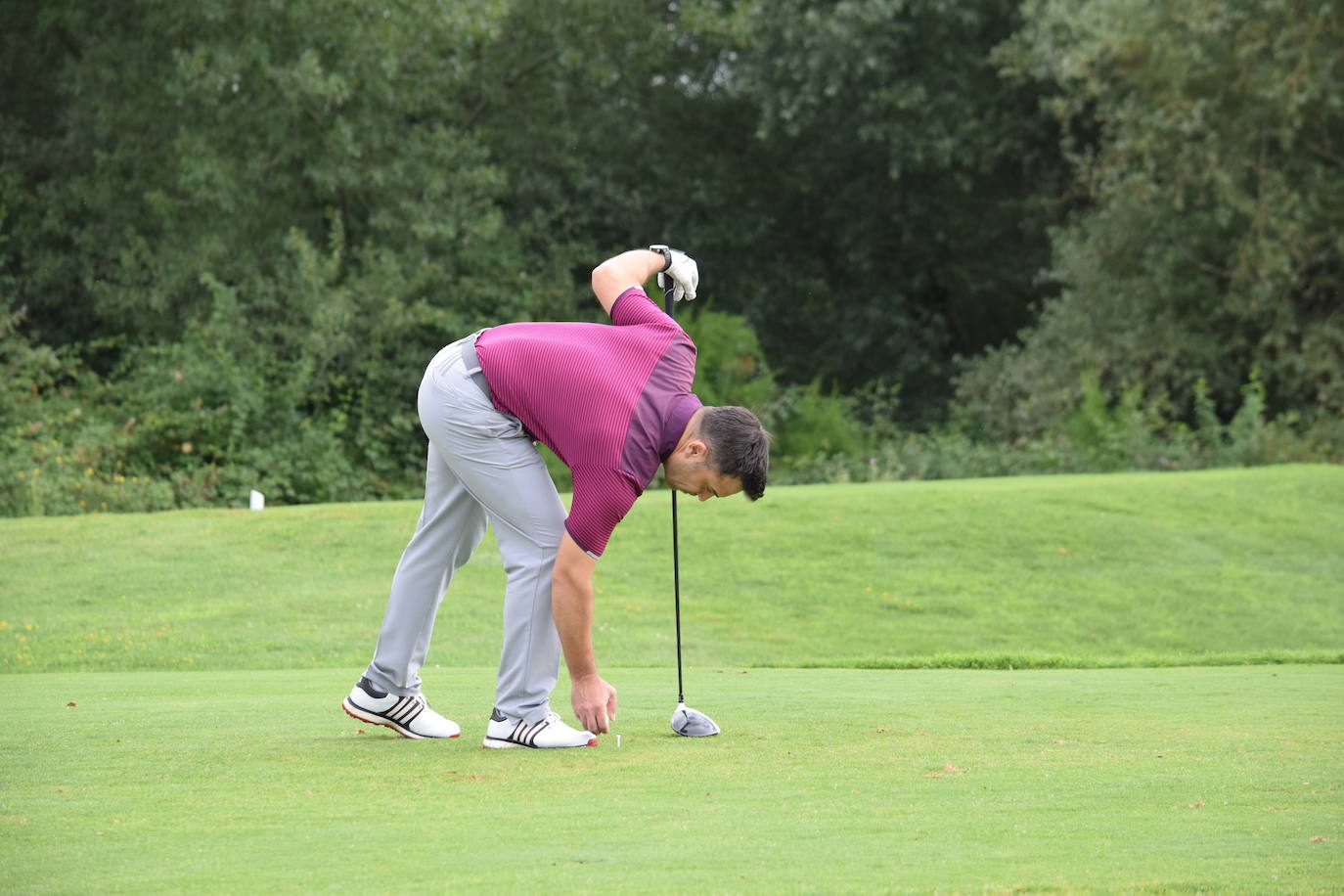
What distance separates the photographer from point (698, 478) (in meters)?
4.53

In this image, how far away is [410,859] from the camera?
317cm

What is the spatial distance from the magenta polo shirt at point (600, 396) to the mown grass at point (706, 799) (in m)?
0.82

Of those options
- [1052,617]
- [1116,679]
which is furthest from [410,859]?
[1052,617]

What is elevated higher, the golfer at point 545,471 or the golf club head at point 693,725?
the golfer at point 545,471

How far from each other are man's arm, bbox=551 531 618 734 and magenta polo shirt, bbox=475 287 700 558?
64 millimetres

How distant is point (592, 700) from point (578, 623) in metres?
0.27

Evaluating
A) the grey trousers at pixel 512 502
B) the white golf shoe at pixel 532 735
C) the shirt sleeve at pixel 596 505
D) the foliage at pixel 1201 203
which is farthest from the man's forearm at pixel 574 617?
the foliage at pixel 1201 203

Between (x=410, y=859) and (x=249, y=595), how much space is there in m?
8.22

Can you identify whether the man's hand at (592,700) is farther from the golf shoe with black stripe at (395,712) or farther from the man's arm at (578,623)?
the golf shoe with black stripe at (395,712)

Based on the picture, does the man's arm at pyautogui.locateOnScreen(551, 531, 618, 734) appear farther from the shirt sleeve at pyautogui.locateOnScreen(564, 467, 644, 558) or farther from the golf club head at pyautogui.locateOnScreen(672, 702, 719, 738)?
the golf club head at pyautogui.locateOnScreen(672, 702, 719, 738)

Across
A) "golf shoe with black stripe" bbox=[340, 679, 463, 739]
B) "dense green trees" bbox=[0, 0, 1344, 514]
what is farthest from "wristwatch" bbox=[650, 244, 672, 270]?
"dense green trees" bbox=[0, 0, 1344, 514]

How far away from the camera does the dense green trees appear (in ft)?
65.7

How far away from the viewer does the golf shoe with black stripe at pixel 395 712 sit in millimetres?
5090

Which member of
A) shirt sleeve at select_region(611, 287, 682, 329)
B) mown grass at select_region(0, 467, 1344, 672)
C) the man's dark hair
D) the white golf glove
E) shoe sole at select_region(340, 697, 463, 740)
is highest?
the white golf glove
